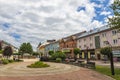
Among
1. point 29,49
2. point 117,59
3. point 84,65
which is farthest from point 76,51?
point 29,49

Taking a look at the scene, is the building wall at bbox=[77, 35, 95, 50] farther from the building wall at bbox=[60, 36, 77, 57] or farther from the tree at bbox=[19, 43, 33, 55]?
the tree at bbox=[19, 43, 33, 55]

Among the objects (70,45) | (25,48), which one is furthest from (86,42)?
(25,48)

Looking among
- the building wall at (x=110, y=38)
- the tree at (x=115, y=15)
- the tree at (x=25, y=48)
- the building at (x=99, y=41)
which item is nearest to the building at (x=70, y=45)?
the building at (x=99, y=41)

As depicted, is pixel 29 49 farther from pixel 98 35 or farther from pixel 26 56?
pixel 98 35

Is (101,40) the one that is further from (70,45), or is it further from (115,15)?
(115,15)

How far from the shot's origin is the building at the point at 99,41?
153ft

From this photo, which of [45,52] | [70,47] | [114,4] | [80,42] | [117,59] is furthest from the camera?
[45,52]

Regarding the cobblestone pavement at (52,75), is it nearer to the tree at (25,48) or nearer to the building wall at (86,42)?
the building wall at (86,42)

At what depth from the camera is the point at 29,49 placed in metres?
99.3

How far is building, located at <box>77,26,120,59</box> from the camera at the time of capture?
153ft

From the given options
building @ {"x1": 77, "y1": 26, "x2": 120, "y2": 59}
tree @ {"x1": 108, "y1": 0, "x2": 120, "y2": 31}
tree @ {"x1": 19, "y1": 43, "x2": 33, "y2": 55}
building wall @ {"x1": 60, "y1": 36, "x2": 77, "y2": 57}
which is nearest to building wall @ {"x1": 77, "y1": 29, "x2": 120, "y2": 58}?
building @ {"x1": 77, "y1": 26, "x2": 120, "y2": 59}

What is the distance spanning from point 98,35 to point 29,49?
53.9 meters

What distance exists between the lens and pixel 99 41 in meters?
54.1

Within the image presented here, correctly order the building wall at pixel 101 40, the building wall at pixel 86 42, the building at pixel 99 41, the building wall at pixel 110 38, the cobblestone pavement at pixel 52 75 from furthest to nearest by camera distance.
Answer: the building wall at pixel 86 42, the building wall at pixel 101 40, the building at pixel 99 41, the building wall at pixel 110 38, the cobblestone pavement at pixel 52 75
